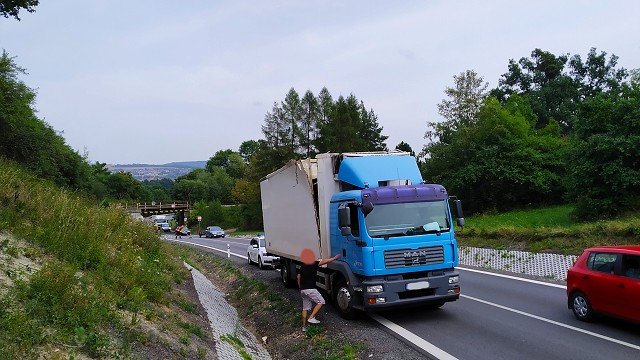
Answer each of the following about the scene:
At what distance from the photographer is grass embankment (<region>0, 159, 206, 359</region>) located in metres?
5.68

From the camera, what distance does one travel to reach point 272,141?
237ft

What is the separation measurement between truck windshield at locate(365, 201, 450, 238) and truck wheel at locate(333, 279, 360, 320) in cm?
144

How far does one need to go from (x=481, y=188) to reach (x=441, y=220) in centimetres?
3829

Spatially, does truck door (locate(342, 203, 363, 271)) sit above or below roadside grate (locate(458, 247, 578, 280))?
above

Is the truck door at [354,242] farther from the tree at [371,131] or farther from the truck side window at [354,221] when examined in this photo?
the tree at [371,131]

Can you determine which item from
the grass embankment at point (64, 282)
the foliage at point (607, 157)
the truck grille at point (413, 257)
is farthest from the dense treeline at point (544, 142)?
the grass embankment at point (64, 282)

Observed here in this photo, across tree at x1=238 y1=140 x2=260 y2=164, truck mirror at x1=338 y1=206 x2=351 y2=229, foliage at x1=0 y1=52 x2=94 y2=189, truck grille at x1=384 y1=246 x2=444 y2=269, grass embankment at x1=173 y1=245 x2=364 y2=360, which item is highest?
tree at x1=238 y1=140 x2=260 y2=164

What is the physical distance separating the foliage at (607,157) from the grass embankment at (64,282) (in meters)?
26.2

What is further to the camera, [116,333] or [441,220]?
[441,220]

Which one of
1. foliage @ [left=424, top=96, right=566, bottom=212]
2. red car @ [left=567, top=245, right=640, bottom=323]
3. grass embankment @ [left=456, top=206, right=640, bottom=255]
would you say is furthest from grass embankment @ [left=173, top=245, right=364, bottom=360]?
foliage @ [left=424, top=96, right=566, bottom=212]

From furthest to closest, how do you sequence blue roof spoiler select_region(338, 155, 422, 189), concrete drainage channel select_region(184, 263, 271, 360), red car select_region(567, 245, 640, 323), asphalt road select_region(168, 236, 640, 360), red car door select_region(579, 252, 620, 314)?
1. blue roof spoiler select_region(338, 155, 422, 189)
2. concrete drainage channel select_region(184, 263, 271, 360)
3. red car door select_region(579, 252, 620, 314)
4. red car select_region(567, 245, 640, 323)
5. asphalt road select_region(168, 236, 640, 360)

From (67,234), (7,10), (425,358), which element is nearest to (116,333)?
(67,234)

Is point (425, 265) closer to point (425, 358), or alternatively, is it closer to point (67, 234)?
point (425, 358)

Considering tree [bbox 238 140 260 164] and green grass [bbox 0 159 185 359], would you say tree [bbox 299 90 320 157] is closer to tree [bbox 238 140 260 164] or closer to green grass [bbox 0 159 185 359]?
green grass [bbox 0 159 185 359]
